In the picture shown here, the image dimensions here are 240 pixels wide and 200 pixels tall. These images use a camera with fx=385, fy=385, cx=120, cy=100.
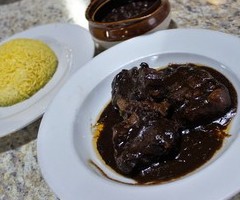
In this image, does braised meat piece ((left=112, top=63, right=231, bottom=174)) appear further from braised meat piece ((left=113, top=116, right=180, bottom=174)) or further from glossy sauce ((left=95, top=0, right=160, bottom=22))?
glossy sauce ((left=95, top=0, right=160, bottom=22))

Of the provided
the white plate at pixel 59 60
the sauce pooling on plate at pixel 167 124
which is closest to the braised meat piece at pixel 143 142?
the sauce pooling on plate at pixel 167 124

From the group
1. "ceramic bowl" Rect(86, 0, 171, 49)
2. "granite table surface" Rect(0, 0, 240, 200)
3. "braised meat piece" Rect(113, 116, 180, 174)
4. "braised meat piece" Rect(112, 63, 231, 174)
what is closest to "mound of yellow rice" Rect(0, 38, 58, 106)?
→ "granite table surface" Rect(0, 0, 240, 200)

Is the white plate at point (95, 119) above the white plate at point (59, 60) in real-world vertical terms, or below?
above

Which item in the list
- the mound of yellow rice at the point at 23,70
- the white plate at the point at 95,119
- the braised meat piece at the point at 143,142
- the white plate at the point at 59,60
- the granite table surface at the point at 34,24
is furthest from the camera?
the mound of yellow rice at the point at 23,70

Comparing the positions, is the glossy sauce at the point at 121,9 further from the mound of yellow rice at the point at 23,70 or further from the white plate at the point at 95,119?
the mound of yellow rice at the point at 23,70

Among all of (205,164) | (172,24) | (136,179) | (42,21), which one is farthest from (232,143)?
(42,21)

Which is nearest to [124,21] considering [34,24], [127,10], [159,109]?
[127,10]

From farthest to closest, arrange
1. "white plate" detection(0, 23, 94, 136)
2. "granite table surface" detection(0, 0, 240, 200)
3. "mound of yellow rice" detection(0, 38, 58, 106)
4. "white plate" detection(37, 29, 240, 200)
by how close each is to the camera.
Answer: "mound of yellow rice" detection(0, 38, 58, 106) < "white plate" detection(0, 23, 94, 136) < "granite table surface" detection(0, 0, 240, 200) < "white plate" detection(37, 29, 240, 200)

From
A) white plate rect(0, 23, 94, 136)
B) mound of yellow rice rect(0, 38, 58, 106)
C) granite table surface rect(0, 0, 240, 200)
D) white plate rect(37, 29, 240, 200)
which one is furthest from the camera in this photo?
mound of yellow rice rect(0, 38, 58, 106)
